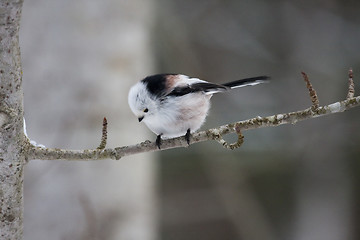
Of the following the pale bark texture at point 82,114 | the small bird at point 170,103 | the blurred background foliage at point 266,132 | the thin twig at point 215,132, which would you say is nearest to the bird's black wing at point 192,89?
the small bird at point 170,103

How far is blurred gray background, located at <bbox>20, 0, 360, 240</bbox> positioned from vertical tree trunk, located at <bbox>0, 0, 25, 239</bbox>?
1.12m

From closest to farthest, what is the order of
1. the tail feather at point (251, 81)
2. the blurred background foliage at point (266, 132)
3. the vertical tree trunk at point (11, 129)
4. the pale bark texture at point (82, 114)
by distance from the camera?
the vertical tree trunk at point (11, 129)
the tail feather at point (251, 81)
the pale bark texture at point (82, 114)
the blurred background foliage at point (266, 132)

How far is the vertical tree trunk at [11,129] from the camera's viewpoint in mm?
784

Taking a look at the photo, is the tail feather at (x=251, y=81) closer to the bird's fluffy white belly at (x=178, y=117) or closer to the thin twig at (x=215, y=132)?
the bird's fluffy white belly at (x=178, y=117)

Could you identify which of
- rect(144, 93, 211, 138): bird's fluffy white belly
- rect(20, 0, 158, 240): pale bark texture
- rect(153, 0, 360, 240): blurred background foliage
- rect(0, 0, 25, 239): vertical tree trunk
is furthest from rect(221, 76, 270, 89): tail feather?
rect(153, 0, 360, 240): blurred background foliage

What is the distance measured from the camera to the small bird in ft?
4.70

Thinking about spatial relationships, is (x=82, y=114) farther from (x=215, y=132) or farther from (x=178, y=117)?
(x=215, y=132)

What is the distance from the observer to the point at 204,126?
411 centimetres

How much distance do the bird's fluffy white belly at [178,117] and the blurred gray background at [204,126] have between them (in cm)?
69

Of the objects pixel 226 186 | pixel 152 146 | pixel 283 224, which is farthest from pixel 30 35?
pixel 283 224

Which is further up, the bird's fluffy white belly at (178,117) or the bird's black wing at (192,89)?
the bird's black wing at (192,89)

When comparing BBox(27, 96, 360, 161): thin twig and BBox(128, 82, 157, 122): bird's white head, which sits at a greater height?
BBox(128, 82, 157, 122): bird's white head

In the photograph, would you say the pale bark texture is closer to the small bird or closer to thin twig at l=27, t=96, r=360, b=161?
the small bird

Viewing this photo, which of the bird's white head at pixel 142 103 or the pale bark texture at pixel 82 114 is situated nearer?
the bird's white head at pixel 142 103
